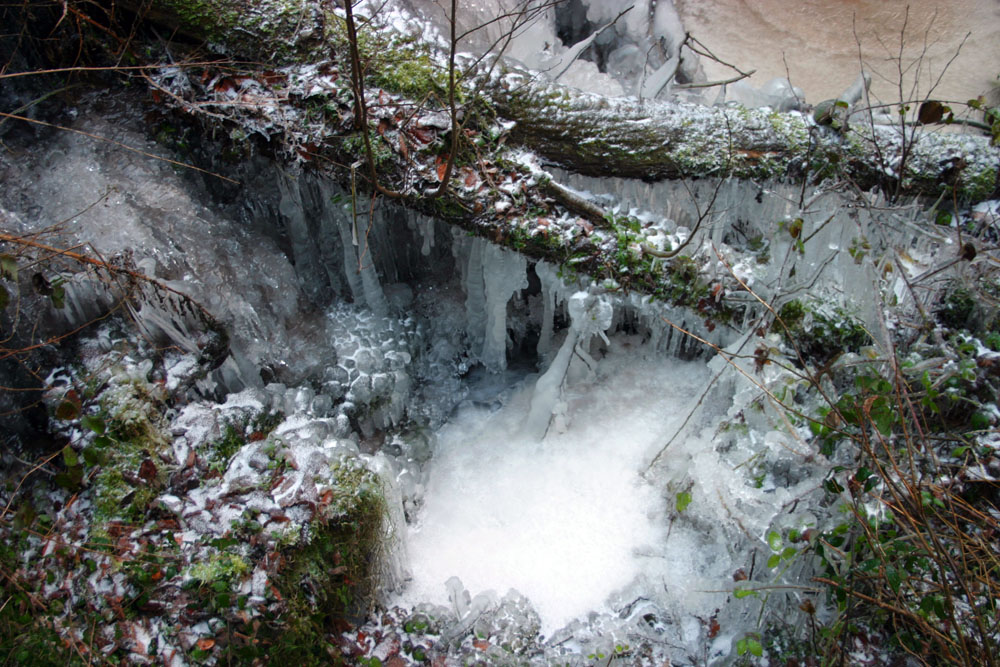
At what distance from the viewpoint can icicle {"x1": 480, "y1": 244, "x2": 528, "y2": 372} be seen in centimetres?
401

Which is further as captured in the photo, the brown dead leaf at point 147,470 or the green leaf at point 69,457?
the brown dead leaf at point 147,470

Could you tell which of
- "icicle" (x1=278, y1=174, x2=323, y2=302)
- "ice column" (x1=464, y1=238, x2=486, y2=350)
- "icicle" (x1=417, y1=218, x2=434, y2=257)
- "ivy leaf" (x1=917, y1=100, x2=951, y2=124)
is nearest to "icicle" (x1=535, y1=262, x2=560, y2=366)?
"ice column" (x1=464, y1=238, x2=486, y2=350)

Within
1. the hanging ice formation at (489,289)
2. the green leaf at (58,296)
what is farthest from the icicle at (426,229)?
the green leaf at (58,296)

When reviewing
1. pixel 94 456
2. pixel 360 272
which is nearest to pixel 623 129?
pixel 360 272

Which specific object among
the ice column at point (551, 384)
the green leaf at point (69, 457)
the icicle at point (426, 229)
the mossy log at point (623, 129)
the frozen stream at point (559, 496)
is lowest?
the frozen stream at point (559, 496)

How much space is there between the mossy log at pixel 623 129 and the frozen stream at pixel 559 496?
5.48 ft

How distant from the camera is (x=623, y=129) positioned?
388 cm

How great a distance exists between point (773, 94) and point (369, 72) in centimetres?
461

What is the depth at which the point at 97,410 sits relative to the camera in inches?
121

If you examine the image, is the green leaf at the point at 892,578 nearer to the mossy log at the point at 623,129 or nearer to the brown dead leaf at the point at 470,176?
the mossy log at the point at 623,129

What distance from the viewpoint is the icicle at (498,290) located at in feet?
13.1

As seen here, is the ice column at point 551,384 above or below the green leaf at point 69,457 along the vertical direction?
below

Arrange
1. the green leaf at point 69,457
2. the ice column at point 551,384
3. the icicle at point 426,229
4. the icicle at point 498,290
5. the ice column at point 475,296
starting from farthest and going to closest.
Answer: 1. the ice column at point 475,296
2. the icicle at point 426,229
3. the ice column at point 551,384
4. the icicle at point 498,290
5. the green leaf at point 69,457

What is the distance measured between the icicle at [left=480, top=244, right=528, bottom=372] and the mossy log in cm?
71
